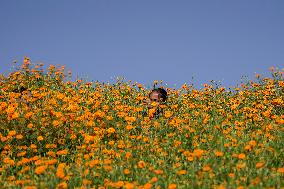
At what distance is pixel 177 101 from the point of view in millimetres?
13867

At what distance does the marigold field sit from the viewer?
6629mm

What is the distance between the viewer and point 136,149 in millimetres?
8312

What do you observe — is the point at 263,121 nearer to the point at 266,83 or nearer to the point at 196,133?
the point at 196,133

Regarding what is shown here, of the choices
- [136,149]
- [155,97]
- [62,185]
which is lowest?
[62,185]

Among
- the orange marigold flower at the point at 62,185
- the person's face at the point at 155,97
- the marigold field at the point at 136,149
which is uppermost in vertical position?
the person's face at the point at 155,97

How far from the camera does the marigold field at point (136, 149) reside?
6629 millimetres

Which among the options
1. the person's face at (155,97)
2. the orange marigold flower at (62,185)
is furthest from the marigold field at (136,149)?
the person's face at (155,97)

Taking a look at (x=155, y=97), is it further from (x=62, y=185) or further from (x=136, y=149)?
(x=62, y=185)

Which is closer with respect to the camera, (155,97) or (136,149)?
(136,149)

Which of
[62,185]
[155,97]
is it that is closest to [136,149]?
[62,185]

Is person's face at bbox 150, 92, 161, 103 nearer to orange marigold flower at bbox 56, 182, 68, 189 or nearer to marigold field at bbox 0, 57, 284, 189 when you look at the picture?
marigold field at bbox 0, 57, 284, 189

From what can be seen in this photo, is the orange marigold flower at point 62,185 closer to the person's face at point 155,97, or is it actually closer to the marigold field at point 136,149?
the marigold field at point 136,149

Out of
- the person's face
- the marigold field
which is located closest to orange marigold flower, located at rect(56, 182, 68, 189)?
the marigold field

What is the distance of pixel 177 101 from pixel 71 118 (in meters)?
4.78
